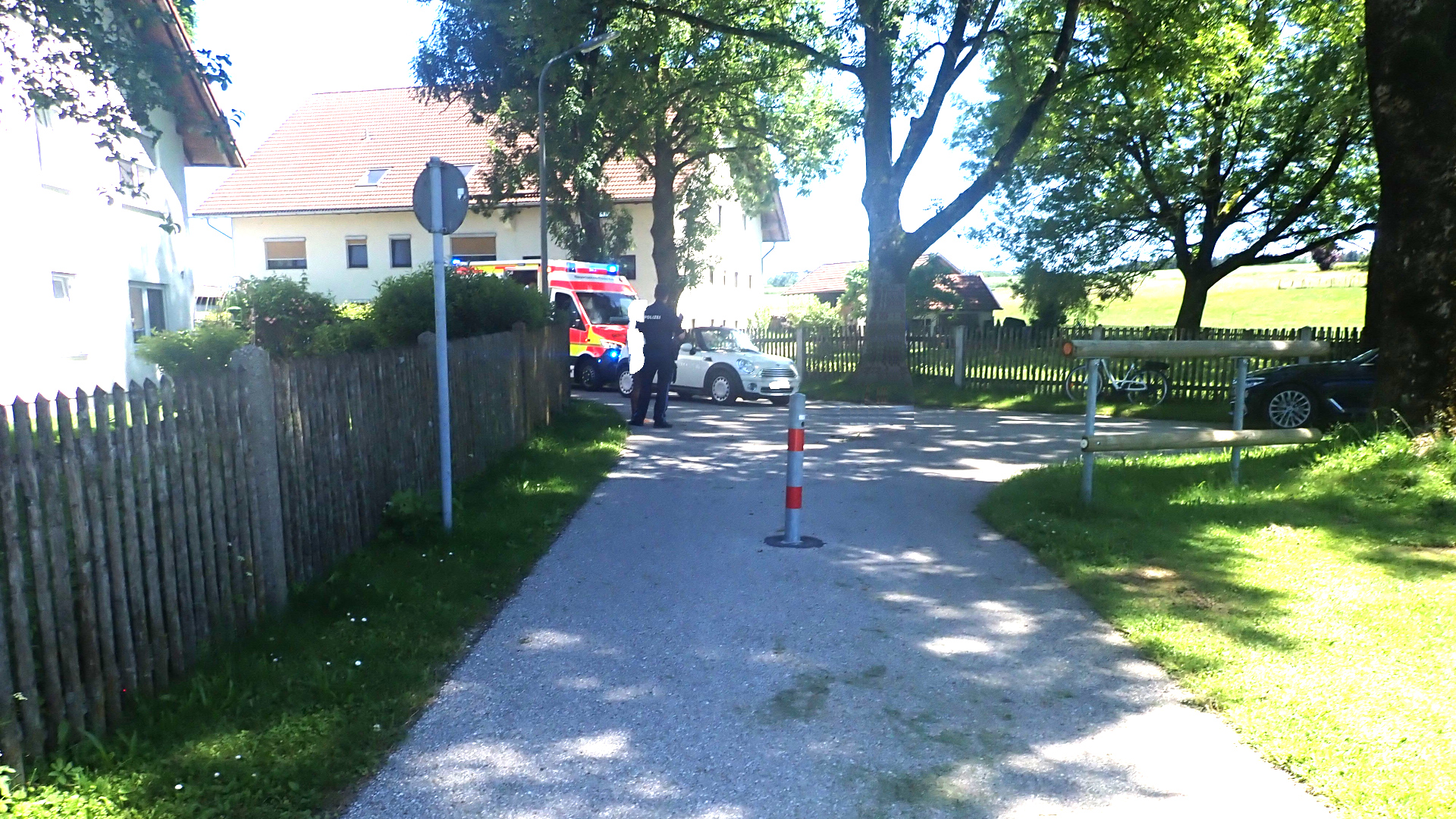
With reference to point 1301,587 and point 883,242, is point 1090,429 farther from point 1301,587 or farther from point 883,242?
point 883,242

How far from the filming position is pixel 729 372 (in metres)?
20.3

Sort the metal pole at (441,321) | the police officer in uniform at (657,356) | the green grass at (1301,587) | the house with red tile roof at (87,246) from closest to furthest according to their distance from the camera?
1. the green grass at (1301,587)
2. the metal pole at (441,321)
3. the police officer in uniform at (657,356)
4. the house with red tile roof at (87,246)

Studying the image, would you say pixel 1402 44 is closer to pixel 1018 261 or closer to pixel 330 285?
pixel 1018 261

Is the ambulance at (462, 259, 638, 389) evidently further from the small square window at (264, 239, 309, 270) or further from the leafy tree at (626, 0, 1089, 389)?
the small square window at (264, 239, 309, 270)

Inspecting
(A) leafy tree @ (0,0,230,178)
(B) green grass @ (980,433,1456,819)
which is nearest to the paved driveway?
(B) green grass @ (980,433,1456,819)

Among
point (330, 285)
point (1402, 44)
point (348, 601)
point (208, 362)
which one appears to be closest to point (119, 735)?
point (348, 601)

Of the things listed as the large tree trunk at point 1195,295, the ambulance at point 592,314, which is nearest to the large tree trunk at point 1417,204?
the ambulance at point 592,314

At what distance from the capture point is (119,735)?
4.11m

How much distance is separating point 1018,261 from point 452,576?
2663 cm

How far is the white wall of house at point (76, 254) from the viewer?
15.1 m

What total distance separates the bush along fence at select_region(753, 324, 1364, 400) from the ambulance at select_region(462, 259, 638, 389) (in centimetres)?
519

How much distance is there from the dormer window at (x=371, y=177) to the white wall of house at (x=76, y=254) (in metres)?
16.9

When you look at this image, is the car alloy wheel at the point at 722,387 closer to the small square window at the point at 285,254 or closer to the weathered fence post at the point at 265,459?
the weathered fence post at the point at 265,459

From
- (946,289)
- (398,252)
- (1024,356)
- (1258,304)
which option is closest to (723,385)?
(1024,356)
